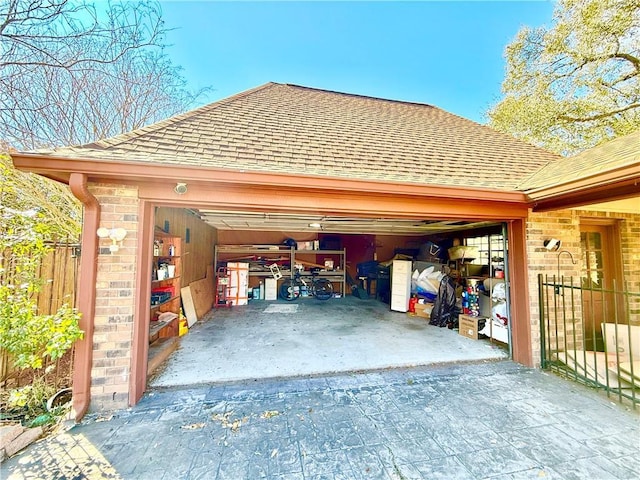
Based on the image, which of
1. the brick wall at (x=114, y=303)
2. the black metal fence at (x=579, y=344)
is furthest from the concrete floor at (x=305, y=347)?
the black metal fence at (x=579, y=344)

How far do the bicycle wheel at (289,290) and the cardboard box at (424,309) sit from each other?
13.0 ft

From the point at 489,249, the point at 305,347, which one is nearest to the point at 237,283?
the point at 305,347

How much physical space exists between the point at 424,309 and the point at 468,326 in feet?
5.19

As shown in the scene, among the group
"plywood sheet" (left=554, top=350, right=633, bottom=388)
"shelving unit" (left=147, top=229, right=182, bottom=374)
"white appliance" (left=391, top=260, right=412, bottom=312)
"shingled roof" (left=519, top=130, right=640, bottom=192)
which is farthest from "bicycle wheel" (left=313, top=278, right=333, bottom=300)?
"shingled roof" (left=519, top=130, right=640, bottom=192)

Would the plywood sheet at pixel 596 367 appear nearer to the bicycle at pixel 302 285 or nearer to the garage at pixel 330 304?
the garage at pixel 330 304

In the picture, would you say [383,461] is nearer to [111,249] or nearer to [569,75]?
[111,249]

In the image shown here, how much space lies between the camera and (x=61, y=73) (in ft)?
17.6

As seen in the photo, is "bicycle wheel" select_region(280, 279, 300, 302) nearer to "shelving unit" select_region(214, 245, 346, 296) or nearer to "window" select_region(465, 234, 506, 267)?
"shelving unit" select_region(214, 245, 346, 296)

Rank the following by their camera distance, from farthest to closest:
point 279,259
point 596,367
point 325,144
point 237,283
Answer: point 279,259 < point 237,283 < point 325,144 < point 596,367

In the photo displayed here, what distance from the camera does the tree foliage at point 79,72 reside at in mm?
3258

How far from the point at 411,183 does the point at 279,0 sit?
17.2 ft

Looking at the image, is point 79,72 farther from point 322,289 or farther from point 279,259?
point 322,289

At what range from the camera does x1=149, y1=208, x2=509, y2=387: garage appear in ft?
12.4

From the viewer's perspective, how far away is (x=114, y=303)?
8.67 ft
